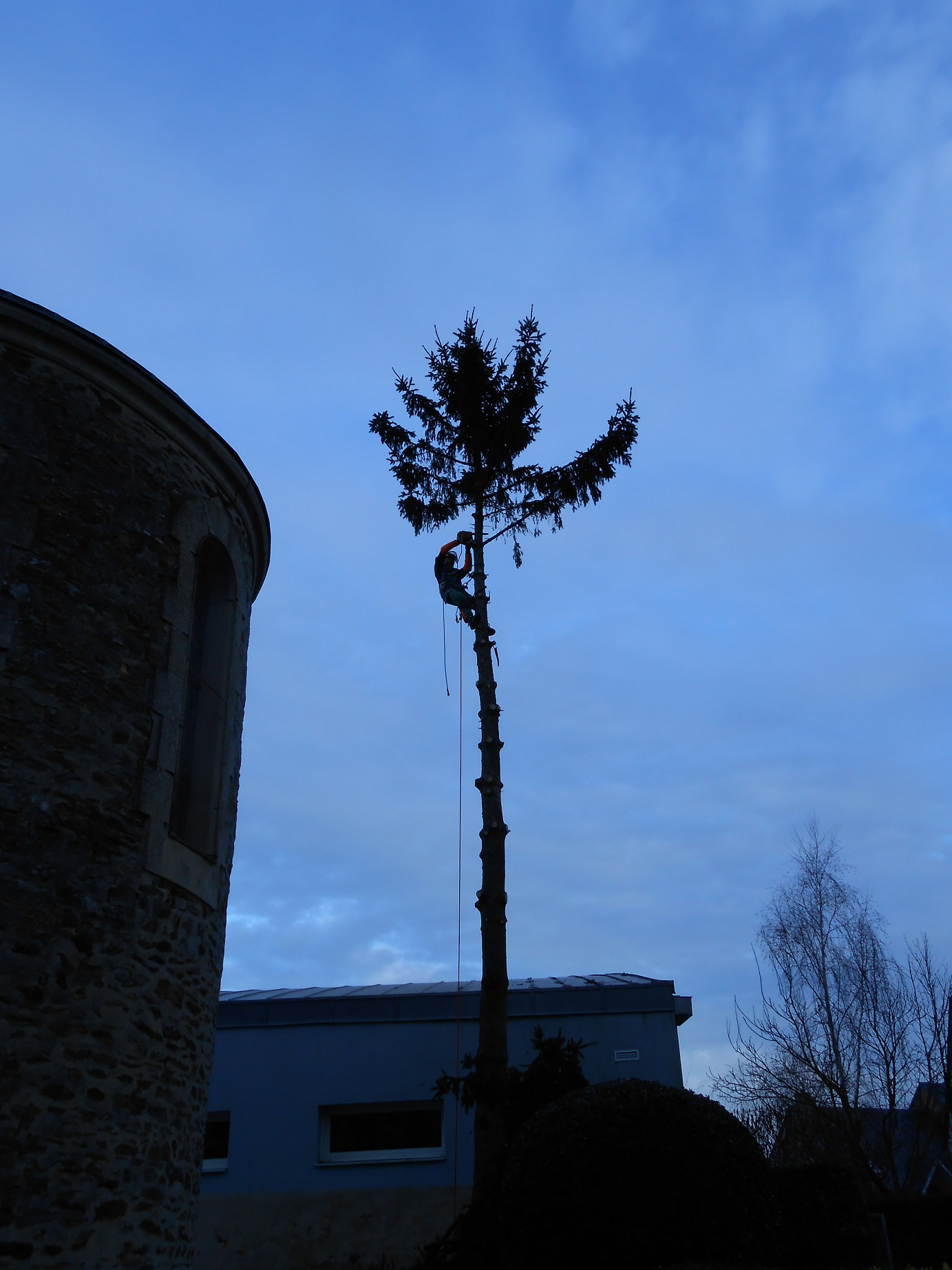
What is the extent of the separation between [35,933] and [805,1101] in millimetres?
17258

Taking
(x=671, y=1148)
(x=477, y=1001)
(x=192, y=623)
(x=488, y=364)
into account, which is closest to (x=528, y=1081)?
(x=671, y=1148)

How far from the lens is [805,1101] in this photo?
19.9 m

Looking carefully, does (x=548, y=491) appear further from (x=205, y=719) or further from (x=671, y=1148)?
(x=671, y=1148)

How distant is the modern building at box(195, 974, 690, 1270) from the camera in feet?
46.4

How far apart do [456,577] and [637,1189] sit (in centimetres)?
792

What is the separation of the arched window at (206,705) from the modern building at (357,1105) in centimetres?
677

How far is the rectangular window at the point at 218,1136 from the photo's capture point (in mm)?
14719

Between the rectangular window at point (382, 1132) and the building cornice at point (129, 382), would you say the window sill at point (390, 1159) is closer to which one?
the rectangular window at point (382, 1132)

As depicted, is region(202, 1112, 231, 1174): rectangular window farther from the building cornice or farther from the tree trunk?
the building cornice

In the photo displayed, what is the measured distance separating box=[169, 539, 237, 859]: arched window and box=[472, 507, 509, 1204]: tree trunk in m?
4.20

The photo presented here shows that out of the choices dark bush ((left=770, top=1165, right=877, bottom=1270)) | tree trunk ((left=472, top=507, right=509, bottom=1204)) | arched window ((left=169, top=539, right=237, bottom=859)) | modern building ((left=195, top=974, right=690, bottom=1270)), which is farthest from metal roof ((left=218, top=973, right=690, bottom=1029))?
arched window ((left=169, top=539, right=237, bottom=859))

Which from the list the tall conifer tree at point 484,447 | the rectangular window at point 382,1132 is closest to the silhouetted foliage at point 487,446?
the tall conifer tree at point 484,447

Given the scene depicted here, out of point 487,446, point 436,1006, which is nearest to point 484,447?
point 487,446

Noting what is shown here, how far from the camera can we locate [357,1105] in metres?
15.1
